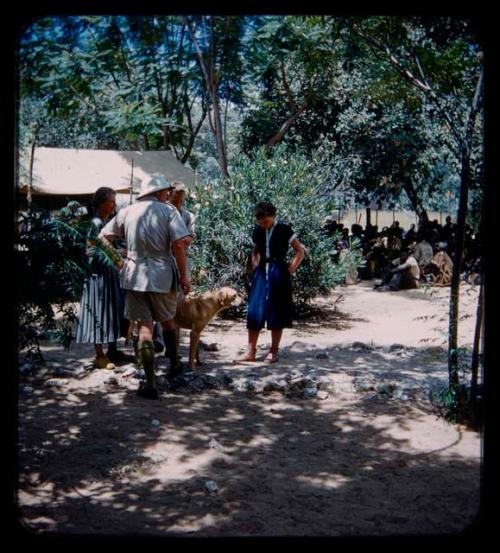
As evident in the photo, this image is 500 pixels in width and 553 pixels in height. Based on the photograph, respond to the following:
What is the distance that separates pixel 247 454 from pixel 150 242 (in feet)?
6.82

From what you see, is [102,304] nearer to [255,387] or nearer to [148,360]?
[148,360]

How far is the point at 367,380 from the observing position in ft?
19.2

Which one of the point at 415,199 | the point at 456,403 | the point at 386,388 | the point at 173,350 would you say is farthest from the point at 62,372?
the point at 415,199

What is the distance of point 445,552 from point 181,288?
364 cm

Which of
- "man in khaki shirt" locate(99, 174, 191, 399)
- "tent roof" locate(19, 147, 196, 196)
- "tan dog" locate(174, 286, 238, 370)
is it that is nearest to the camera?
"man in khaki shirt" locate(99, 174, 191, 399)

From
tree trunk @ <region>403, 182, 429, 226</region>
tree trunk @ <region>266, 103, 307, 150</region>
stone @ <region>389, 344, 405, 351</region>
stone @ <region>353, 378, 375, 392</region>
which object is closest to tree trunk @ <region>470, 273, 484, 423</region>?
stone @ <region>353, 378, 375, 392</region>

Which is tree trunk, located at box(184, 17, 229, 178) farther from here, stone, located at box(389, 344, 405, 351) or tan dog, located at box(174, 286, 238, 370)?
tan dog, located at box(174, 286, 238, 370)

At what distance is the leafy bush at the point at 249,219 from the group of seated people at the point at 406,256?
2.30 meters

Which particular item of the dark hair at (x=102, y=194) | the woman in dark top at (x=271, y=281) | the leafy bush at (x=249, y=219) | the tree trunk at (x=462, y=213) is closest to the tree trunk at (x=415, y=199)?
→ the leafy bush at (x=249, y=219)

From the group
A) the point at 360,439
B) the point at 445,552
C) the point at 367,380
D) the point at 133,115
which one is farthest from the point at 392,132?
the point at 445,552

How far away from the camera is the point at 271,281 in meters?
6.84

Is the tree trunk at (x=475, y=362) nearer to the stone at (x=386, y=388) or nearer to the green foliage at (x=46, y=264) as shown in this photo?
the stone at (x=386, y=388)

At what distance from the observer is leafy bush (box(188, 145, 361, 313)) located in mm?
9266

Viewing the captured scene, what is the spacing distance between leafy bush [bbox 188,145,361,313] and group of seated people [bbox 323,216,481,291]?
2303 millimetres
